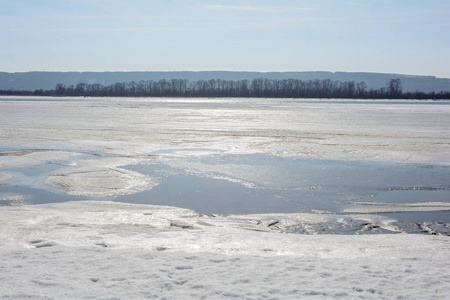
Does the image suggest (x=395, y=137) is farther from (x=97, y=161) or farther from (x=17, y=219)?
(x=17, y=219)

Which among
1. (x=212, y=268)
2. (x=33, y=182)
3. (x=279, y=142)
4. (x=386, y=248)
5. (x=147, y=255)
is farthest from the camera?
(x=279, y=142)

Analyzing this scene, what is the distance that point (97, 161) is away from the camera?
11.8 m

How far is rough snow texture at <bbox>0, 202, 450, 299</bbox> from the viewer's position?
3.95 metres

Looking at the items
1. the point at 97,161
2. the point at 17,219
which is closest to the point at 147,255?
the point at 17,219

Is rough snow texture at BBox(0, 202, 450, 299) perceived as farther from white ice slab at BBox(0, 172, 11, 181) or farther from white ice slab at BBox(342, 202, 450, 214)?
white ice slab at BBox(0, 172, 11, 181)

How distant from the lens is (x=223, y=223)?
259 inches

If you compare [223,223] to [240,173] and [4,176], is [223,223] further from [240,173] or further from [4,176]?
[4,176]

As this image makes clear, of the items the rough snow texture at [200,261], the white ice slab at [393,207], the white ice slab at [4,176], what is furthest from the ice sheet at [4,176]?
the white ice slab at [393,207]

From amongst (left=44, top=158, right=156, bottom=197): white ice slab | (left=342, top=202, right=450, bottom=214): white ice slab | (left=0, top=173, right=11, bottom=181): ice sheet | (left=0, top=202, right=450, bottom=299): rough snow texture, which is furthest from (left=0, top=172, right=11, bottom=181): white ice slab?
(left=342, top=202, right=450, bottom=214): white ice slab

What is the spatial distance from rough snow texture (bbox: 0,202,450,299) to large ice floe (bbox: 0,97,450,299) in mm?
18

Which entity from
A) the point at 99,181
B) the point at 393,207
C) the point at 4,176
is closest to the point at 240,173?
the point at 99,181

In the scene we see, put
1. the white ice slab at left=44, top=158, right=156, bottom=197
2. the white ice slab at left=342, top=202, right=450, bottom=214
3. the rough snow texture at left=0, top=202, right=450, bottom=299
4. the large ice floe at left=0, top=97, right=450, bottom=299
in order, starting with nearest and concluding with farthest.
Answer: the rough snow texture at left=0, top=202, right=450, bottom=299 → the large ice floe at left=0, top=97, right=450, bottom=299 → the white ice slab at left=342, top=202, right=450, bottom=214 → the white ice slab at left=44, top=158, right=156, bottom=197

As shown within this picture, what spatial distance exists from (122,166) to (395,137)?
1154 cm

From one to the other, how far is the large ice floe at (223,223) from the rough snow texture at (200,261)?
0.06 feet
